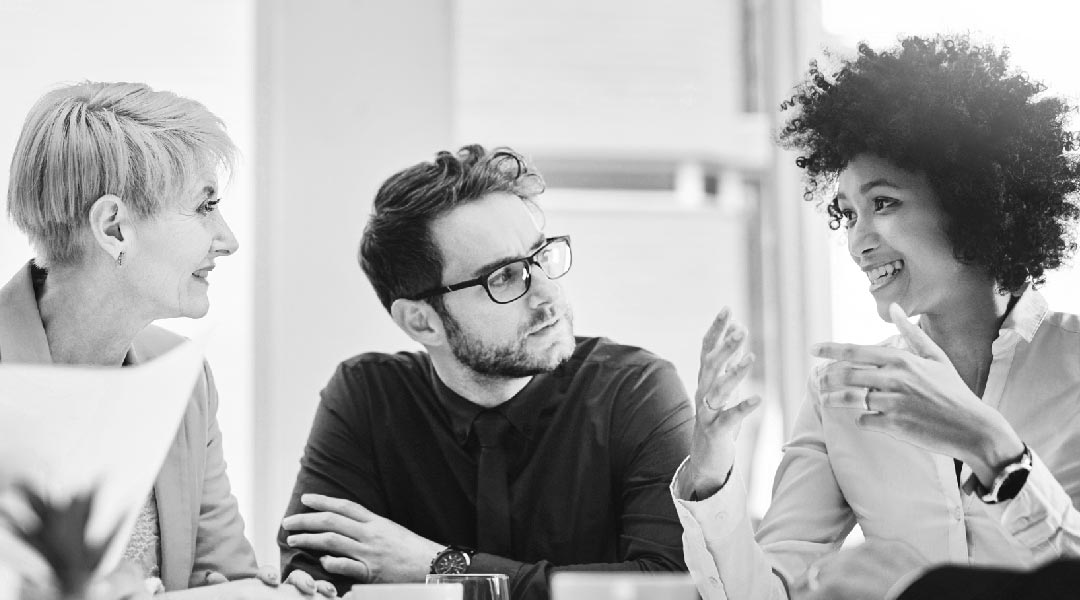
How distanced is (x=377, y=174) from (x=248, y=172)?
339mm

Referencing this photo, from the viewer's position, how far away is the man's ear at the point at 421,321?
2.04m

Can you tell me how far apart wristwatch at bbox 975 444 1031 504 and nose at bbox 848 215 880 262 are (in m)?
0.45

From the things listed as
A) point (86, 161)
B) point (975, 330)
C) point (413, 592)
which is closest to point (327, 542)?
point (86, 161)

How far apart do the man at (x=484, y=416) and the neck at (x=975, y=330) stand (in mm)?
484

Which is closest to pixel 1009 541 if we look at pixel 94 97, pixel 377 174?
pixel 94 97

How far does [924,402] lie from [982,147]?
1.86 feet

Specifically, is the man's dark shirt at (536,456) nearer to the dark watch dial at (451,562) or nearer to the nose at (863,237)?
the dark watch dial at (451,562)

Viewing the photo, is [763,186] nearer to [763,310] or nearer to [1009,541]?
[763,310]

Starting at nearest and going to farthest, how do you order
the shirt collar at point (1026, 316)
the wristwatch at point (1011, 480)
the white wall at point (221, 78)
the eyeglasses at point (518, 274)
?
the wristwatch at point (1011, 480) → the shirt collar at point (1026, 316) → the eyeglasses at point (518, 274) → the white wall at point (221, 78)

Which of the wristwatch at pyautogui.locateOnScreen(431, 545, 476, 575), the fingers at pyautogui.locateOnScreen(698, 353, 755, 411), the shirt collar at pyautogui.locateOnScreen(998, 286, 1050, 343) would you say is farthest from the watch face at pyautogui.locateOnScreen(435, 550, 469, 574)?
the shirt collar at pyautogui.locateOnScreen(998, 286, 1050, 343)

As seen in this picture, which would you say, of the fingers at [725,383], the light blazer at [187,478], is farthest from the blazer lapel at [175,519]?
the fingers at [725,383]

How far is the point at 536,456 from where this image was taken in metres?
1.92

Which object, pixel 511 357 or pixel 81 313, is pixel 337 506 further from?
pixel 81 313

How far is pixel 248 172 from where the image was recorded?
9.45ft
